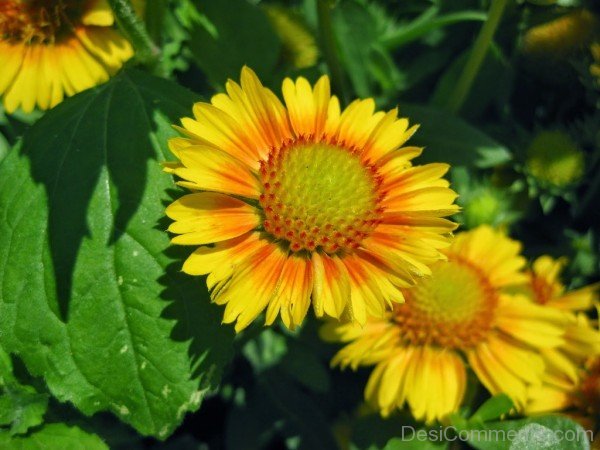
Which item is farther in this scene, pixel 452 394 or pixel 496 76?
pixel 496 76

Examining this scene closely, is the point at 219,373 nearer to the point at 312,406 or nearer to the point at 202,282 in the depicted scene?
the point at 202,282

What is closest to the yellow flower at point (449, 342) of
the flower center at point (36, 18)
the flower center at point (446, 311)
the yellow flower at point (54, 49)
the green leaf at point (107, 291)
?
the flower center at point (446, 311)

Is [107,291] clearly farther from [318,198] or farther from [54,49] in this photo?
[54,49]

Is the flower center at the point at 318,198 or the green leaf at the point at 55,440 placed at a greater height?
the flower center at the point at 318,198

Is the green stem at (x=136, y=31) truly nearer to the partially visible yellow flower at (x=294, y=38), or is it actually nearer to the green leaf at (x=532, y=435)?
the partially visible yellow flower at (x=294, y=38)

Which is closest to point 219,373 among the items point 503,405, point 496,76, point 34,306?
point 34,306

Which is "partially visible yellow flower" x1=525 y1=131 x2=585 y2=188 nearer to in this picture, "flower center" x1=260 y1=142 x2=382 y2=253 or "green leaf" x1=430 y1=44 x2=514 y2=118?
"green leaf" x1=430 y1=44 x2=514 y2=118

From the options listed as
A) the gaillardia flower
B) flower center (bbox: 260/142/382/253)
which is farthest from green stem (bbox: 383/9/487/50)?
flower center (bbox: 260/142/382/253)
